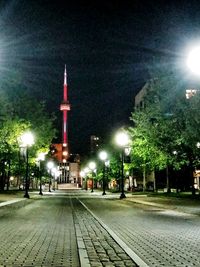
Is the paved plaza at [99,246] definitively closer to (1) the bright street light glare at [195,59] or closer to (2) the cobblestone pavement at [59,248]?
(2) the cobblestone pavement at [59,248]

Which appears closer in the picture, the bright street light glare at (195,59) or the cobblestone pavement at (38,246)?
the cobblestone pavement at (38,246)

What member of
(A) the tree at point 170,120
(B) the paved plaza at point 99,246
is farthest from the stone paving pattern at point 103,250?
(A) the tree at point 170,120

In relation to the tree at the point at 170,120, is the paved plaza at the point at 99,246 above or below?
below

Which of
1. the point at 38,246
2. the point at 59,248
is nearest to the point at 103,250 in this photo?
the point at 59,248

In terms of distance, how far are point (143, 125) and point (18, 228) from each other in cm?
Answer: 3414

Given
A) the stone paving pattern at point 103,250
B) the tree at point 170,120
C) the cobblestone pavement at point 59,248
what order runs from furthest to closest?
the tree at point 170,120, the cobblestone pavement at point 59,248, the stone paving pattern at point 103,250

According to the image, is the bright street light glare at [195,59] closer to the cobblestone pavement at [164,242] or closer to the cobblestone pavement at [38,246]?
the cobblestone pavement at [164,242]

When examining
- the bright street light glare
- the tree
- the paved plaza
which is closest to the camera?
the paved plaza

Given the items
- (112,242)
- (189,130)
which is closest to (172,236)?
(112,242)

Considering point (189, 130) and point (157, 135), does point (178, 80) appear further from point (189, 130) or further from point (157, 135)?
point (189, 130)

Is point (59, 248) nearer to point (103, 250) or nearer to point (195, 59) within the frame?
point (103, 250)

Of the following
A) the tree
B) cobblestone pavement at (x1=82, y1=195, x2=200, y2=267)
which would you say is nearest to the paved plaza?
cobblestone pavement at (x1=82, y1=195, x2=200, y2=267)

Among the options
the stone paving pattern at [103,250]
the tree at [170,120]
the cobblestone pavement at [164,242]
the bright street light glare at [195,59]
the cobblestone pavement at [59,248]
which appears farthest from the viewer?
the tree at [170,120]

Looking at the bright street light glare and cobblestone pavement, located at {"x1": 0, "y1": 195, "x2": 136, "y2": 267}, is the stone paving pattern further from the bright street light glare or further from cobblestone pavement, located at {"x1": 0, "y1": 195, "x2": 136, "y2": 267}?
the bright street light glare
